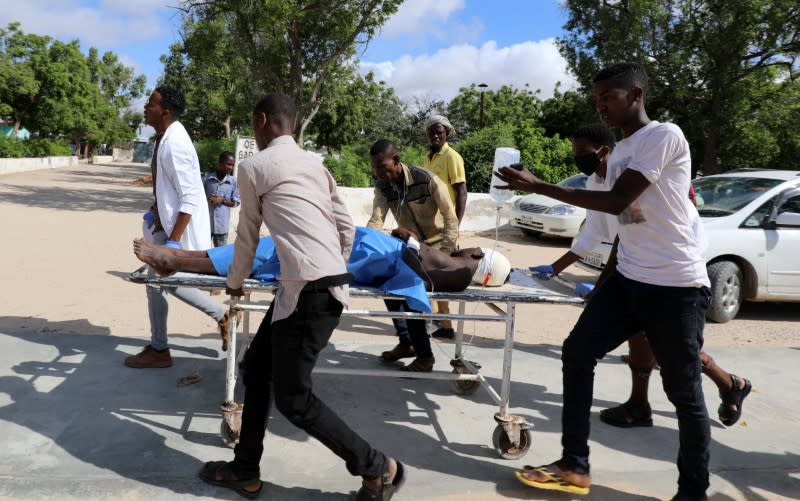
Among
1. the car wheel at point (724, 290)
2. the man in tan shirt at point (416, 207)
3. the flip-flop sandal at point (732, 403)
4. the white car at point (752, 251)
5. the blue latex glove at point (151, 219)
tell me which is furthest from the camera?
the white car at point (752, 251)

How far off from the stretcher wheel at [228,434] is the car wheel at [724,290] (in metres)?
5.79

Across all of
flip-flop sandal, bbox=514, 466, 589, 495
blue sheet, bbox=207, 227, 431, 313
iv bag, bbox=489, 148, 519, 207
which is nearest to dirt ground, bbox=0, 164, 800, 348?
iv bag, bbox=489, 148, 519, 207

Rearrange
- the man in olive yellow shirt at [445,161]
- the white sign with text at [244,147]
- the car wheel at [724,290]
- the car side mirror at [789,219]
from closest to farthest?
the man in olive yellow shirt at [445,161]
the car side mirror at [789,219]
the car wheel at [724,290]
the white sign with text at [244,147]

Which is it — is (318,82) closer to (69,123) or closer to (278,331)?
(278,331)

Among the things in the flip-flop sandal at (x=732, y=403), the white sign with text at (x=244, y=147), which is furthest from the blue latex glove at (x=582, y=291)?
the white sign with text at (x=244, y=147)

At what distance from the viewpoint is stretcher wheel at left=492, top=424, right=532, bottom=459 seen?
3613mm

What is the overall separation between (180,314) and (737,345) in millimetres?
5719

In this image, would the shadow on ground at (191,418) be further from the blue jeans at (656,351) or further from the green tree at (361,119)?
the green tree at (361,119)

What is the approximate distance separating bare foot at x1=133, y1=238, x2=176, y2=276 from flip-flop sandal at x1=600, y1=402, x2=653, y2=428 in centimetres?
290

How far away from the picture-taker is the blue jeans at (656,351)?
2.91m

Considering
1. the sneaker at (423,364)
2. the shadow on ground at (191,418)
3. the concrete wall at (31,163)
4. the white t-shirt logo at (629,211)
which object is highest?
the concrete wall at (31,163)

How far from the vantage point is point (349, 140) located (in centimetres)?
3834

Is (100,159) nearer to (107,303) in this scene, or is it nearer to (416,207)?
(107,303)

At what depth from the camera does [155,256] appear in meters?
3.54
